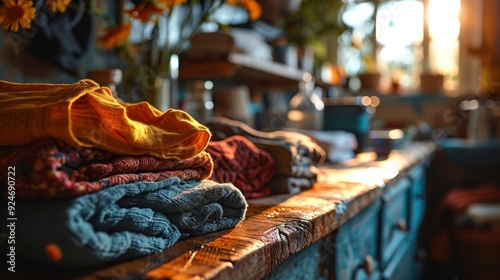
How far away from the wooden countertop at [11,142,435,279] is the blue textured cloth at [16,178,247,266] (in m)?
0.01

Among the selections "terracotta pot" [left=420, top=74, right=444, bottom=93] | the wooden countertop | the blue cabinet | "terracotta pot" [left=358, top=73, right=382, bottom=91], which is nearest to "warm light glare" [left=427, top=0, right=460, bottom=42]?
"terracotta pot" [left=420, top=74, right=444, bottom=93]

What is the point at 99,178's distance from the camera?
1.53ft

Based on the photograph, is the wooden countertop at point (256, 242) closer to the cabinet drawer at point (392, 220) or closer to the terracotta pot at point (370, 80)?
the cabinet drawer at point (392, 220)

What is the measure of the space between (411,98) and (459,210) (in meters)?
1.29

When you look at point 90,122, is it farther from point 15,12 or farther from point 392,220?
point 392,220

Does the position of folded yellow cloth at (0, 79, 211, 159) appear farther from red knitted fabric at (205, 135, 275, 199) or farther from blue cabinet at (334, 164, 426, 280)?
blue cabinet at (334, 164, 426, 280)

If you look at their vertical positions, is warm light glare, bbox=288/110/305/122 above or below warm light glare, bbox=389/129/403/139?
above

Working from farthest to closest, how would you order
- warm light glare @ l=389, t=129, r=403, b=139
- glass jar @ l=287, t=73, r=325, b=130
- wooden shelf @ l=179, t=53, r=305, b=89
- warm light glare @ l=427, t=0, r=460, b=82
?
1. warm light glare @ l=427, t=0, r=460, b=82
2. warm light glare @ l=389, t=129, r=403, b=139
3. glass jar @ l=287, t=73, r=325, b=130
4. wooden shelf @ l=179, t=53, r=305, b=89

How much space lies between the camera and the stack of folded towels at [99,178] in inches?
16.5

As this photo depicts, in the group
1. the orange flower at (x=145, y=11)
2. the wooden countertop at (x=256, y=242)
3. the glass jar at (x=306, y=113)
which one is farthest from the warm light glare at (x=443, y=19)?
the orange flower at (x=145, y=11)

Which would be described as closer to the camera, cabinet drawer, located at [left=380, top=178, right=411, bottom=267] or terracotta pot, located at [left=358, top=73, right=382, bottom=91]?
cabinet drawer, located at [left=380, top=178, right=411, bottom=267]

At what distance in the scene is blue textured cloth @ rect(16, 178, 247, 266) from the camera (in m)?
0.41

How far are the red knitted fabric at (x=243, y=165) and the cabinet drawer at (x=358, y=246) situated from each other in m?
0.16

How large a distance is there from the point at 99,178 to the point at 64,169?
35 millimetres
